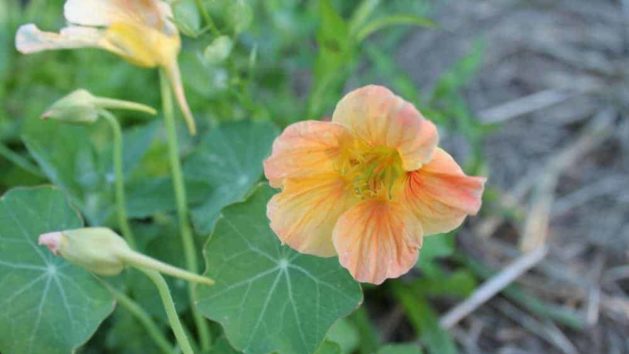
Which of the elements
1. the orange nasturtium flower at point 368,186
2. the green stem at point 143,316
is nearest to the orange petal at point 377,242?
the orange nasturtium flower at point 368,186

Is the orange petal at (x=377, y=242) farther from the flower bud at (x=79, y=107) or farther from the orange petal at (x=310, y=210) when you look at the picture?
the flower bud at (x=79, y=107)

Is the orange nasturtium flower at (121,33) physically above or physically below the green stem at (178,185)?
above

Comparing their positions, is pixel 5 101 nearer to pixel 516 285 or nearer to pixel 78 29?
pixel 78 29

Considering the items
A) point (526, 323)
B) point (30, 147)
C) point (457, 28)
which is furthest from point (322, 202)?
point (457, 28)

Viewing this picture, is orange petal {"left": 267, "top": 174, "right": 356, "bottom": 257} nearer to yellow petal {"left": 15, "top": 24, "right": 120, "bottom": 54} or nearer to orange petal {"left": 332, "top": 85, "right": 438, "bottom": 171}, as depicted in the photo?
orange petal {"left": 332, "top": 85, "right": 438, "bottom": 171}

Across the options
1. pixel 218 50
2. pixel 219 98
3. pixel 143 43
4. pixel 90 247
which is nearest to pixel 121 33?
pixel 143 43

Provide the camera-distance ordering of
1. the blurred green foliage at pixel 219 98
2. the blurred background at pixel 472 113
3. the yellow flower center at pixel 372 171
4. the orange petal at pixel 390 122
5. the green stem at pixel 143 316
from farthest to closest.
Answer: the blurred background at pixel 472 113 < the blurred green foliage at pixel 219 98 < the green stem at pixel 143 316 < the yellow flower center at pixel 372 171 < the orange petal at pixel 390 122

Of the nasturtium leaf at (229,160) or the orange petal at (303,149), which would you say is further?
the nasturtium leaf at (229,160)
